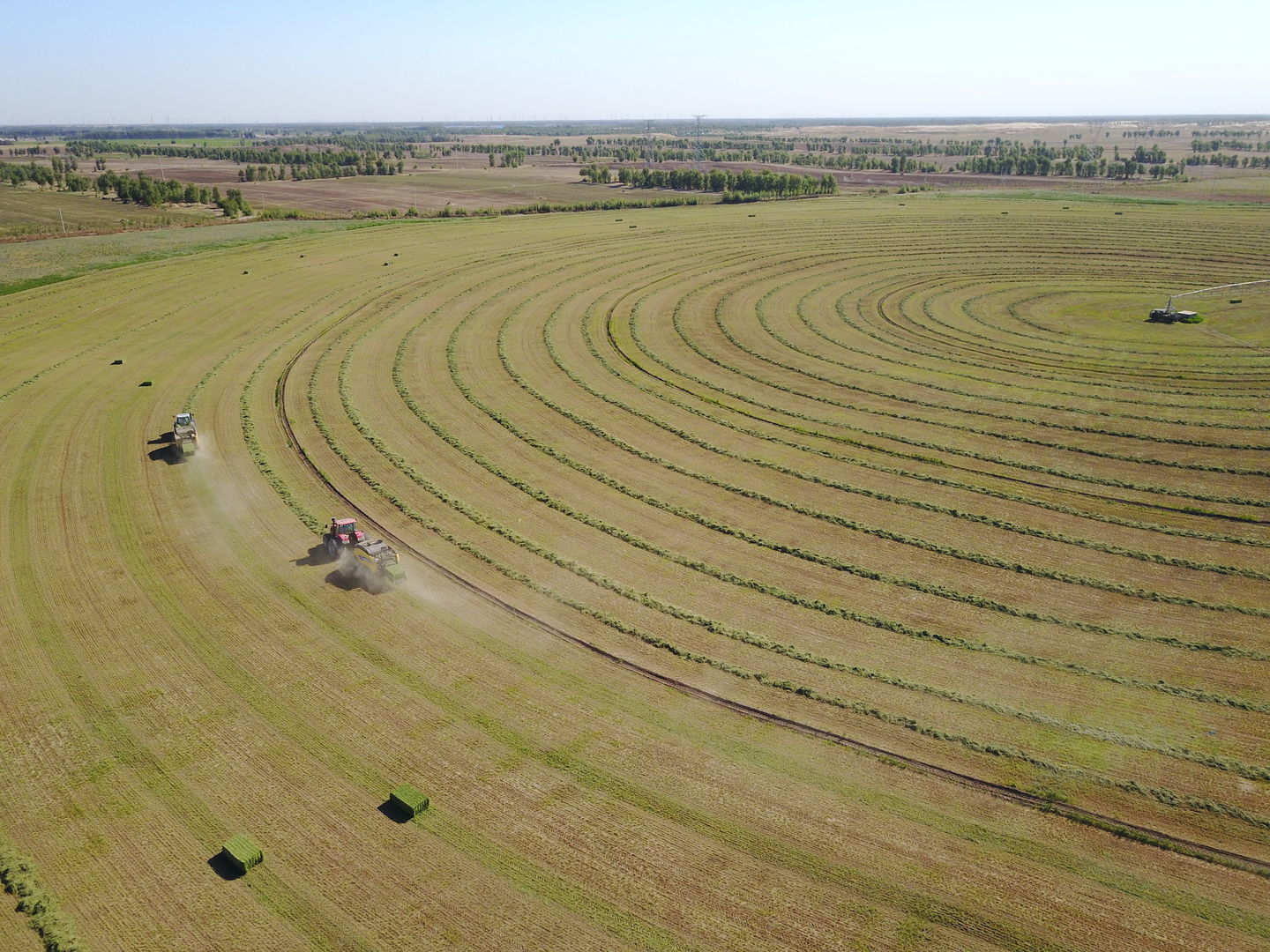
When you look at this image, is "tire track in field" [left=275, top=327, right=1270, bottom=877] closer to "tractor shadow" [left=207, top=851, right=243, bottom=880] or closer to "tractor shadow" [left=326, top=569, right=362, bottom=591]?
"tractor shadow" [left=326, top=569, right=362, bottom=591]

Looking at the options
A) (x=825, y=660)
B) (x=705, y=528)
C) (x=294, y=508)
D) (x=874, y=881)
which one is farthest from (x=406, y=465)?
(x=874, y=881)

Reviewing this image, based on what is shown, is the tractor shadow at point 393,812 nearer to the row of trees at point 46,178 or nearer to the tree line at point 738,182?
the tree line at point 738,182

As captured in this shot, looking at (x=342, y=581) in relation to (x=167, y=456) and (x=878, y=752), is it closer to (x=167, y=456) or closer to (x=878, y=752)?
(x=167, y=456)

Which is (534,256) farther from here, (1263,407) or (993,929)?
(993,929)

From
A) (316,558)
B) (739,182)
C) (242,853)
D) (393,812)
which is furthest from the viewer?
(739,182)

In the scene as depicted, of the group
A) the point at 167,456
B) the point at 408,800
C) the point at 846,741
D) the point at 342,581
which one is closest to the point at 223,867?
the point at 408,800

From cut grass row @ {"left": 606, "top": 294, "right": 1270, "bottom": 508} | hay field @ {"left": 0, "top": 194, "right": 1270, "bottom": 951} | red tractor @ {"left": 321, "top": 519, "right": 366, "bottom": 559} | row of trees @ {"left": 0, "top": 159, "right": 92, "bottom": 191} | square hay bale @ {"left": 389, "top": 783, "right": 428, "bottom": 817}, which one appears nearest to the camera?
hay field @ {"left": 0, "top": 194, "right": 1270, "bottom": 951}

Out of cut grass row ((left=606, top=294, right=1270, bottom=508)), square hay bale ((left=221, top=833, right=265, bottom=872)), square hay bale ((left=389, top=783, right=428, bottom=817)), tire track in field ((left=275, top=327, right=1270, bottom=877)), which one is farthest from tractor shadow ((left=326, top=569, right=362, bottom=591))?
cut grass row ((left=606, top=294, right=1270, bottom=508))
